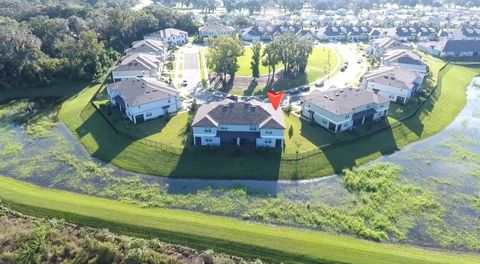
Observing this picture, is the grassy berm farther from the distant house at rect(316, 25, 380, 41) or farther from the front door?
the distant house at rect(316, 25, 380, 41)

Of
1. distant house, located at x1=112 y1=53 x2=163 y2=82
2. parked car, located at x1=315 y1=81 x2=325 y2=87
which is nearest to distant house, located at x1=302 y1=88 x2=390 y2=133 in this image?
parked car, located at x1=315 y1=81 x2=325 y2=87

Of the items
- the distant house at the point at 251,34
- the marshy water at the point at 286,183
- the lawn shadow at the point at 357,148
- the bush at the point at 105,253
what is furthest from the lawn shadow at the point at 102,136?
the distant house at the point at 251,34

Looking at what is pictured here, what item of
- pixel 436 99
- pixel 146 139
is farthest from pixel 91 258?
pixel 436 99

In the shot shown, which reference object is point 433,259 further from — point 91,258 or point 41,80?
point 41,80

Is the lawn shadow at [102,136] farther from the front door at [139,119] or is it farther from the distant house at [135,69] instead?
the distant house at [135,69]

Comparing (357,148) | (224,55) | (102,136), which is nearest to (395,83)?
A: (357,148)

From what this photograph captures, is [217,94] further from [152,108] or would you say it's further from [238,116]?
[238,116]

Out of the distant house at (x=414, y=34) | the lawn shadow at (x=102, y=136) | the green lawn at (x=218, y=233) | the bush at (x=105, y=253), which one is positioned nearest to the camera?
the bush at (x=105, y=253)
